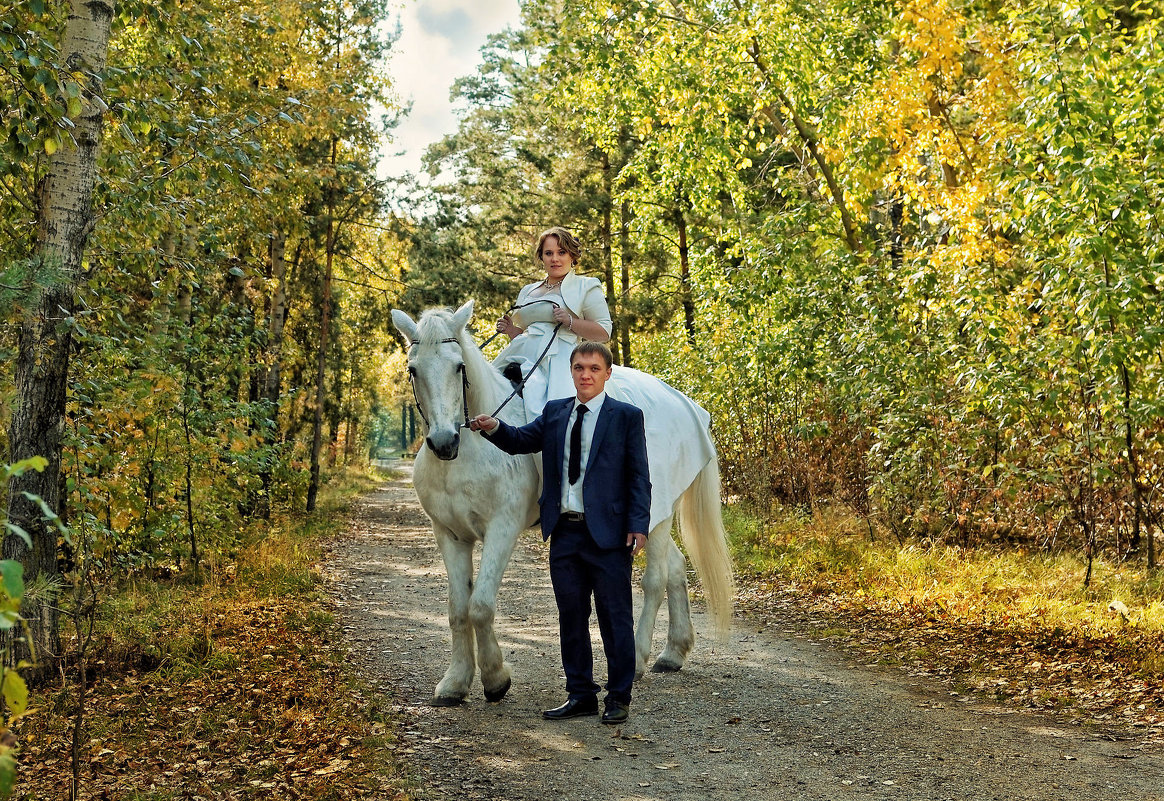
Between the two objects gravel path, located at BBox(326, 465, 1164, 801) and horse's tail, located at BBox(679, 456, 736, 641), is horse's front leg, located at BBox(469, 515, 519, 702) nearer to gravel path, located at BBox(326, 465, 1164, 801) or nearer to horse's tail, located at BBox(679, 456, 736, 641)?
gravel path, located at BBox(326, 465, 1164, 801)

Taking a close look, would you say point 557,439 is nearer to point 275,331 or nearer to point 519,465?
point 519,465

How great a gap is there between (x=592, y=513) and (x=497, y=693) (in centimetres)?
127

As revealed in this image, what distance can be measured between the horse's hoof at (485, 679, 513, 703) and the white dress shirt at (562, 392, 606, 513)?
3.74 feet

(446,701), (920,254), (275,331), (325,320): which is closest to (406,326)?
(446,701)

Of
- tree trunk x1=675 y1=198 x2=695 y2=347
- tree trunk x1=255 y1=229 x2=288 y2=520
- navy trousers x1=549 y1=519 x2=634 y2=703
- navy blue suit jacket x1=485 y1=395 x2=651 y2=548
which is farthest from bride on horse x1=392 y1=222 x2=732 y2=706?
tree trunk x1=675 y1=198 x2=695 y2=347

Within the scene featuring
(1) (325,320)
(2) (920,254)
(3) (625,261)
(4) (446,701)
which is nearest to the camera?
(4) (446,701)

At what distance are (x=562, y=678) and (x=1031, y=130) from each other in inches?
209

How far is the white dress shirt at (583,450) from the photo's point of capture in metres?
5.58

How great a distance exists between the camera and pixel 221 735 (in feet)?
17.3

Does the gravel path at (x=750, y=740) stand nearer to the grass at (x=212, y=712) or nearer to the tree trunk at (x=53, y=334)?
the grass at (x=212, y=712)

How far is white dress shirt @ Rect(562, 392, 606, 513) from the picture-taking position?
5.58 metres

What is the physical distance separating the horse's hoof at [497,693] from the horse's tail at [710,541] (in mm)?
2109

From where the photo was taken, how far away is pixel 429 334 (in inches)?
212

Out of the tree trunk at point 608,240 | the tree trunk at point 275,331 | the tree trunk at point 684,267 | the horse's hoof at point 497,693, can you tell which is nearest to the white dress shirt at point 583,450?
the horse's hoof at point 497,693
